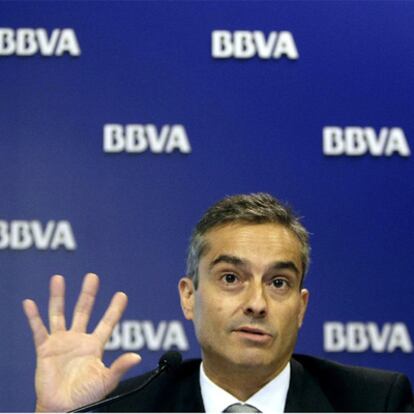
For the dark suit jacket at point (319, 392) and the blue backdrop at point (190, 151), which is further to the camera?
the blue backdrop at point (190, 151)

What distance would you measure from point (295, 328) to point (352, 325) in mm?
870

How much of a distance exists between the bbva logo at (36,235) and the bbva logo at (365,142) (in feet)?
2.55

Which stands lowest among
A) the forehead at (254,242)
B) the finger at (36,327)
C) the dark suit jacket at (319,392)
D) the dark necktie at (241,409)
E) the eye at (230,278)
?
the dark necktie at (241,409)

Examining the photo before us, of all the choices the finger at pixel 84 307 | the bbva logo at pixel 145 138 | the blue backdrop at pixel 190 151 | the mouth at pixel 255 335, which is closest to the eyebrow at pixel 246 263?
the mouth at pixel 255 335

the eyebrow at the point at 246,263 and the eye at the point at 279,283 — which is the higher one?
the eyebrow at the point at 246,263

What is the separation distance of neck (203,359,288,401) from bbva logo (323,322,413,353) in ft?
2.69

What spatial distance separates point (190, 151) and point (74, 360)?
42.9 inches

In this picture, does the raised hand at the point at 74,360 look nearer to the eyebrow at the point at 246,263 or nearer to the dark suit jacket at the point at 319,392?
the dark suit jacket at the point at 319,392

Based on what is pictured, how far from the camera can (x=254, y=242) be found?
1.72 metres

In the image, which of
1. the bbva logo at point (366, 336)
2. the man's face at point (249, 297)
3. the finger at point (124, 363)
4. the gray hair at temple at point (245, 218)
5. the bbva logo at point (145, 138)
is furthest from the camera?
the bbva logo at point (145, 138)

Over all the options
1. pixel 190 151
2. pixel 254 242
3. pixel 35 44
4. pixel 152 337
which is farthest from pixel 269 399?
pixel 35 44

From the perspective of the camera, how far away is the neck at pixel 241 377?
1.69 m

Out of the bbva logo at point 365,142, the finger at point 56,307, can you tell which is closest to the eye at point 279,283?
the finger at point 56,307

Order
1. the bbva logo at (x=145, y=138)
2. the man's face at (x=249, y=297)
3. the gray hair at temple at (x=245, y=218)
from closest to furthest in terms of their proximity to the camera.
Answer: the man's face at (x=249, y=297), the gray hair at temple at (x=245, y=218), the bbva logo at (x=145, y=138)
